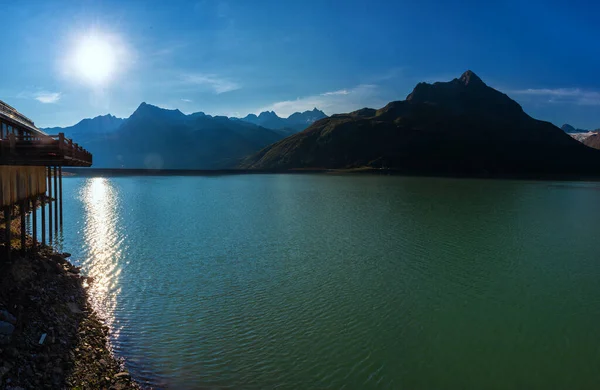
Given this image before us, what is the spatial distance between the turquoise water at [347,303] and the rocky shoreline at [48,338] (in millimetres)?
979

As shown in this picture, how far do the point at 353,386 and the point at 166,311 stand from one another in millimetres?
10466

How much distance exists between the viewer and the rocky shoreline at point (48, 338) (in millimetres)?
11461

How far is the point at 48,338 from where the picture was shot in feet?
43.7

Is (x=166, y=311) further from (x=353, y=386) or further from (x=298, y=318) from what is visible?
(x=353, y=386)

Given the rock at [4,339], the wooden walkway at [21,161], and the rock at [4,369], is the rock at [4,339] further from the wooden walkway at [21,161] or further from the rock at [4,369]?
the wooden walkway at [21,161]

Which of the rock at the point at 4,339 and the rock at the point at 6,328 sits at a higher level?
the rock at the point at 6,328

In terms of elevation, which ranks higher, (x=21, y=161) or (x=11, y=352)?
(x=21, y=161)

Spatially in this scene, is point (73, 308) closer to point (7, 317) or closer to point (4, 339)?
point (7, 317)

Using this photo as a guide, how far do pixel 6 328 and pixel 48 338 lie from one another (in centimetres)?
136

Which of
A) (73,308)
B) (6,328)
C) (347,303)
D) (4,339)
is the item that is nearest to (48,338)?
(6,328)

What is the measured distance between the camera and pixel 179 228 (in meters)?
41.1

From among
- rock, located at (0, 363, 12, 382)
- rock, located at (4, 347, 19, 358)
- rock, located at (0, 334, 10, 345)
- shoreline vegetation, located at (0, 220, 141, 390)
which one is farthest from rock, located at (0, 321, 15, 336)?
rock, located at (0, 363, 12, 382)

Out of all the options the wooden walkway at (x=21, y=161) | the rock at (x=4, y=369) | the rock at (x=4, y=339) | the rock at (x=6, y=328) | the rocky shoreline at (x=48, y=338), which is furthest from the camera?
the wooden walkway at (x=21, y=161)

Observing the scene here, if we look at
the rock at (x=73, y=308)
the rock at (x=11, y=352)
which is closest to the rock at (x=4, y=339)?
the rock at (x=11, y=352)
